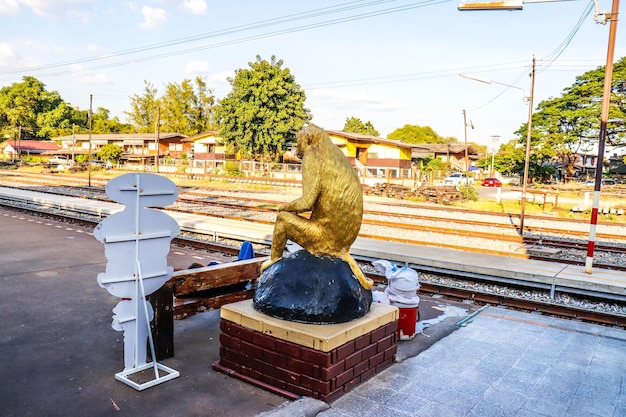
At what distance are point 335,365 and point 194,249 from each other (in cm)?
854

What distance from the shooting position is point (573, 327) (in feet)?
22.7

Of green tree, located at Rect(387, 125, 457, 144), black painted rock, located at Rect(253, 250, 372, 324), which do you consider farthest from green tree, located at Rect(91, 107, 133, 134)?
black painted rock, located at Rect(253, 250, 372, 324)

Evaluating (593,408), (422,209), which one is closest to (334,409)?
(593,408)

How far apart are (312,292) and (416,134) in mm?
84217

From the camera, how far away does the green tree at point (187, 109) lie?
70.1m

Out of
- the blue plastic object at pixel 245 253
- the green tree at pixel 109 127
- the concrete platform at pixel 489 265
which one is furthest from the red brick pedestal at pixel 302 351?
the green tree at pixel 109 127

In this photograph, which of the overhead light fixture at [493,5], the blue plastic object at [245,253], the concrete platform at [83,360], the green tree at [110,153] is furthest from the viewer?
the green tree at [110,153]

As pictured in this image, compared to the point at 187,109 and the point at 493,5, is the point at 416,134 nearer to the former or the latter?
the point at 187,109

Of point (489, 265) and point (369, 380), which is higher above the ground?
point (489, 265)

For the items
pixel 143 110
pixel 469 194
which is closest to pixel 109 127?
pixel 143 110

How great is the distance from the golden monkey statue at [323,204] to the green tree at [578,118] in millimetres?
40917

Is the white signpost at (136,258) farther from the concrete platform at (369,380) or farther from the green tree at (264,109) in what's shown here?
the green tree at (264,109)

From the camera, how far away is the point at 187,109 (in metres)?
71.1

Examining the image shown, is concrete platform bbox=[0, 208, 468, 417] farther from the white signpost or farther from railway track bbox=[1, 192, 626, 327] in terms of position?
railway track bbox=[1, 192, 626, 327]
